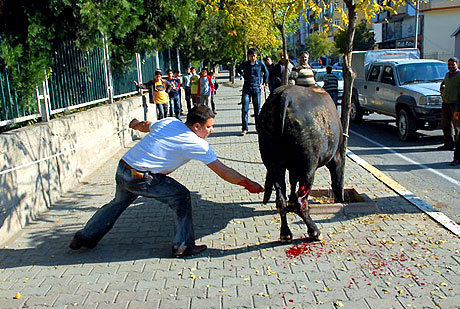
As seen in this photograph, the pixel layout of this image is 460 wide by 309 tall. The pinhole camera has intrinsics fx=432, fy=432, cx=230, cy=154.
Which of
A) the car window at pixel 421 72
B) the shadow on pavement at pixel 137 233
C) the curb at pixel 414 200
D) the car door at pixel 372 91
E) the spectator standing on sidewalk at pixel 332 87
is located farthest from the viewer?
the car door at pixel 372 91

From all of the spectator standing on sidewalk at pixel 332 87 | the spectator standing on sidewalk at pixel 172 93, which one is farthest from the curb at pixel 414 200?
the spectator standing on sidewalk at pixel 172 93

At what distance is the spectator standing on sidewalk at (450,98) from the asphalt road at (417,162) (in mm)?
401

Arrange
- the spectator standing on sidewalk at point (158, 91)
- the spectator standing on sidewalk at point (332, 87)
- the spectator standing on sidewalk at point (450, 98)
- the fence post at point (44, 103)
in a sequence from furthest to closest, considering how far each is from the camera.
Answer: the spectator standing on sidewalk at point (158, 91), the spectator standing on sidewalk at point (332, 87), the spectator standing on sidewalk at point (450, 98), the fence post at point (44, 103)

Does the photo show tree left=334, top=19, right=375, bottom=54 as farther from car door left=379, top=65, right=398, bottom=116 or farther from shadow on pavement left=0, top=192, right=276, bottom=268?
shadow on pavement left=0, top=192, right=276, bottom=268

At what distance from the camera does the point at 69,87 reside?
816cm

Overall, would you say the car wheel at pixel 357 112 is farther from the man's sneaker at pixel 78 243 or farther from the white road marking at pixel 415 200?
the man's sneaker at pixel 78 243

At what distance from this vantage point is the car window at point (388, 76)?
12015 millimetres

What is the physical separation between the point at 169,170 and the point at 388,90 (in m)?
9.22

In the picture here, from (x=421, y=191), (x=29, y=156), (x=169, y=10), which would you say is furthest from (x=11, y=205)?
(x=169, y=10)

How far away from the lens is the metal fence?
5.98 metres

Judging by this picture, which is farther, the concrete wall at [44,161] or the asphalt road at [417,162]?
the asphalt road at [417,162]

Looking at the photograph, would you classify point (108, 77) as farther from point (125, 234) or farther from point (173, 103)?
point (125, 234)

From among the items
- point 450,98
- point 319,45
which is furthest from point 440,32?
point 450,98

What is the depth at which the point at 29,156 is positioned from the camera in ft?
18.8
